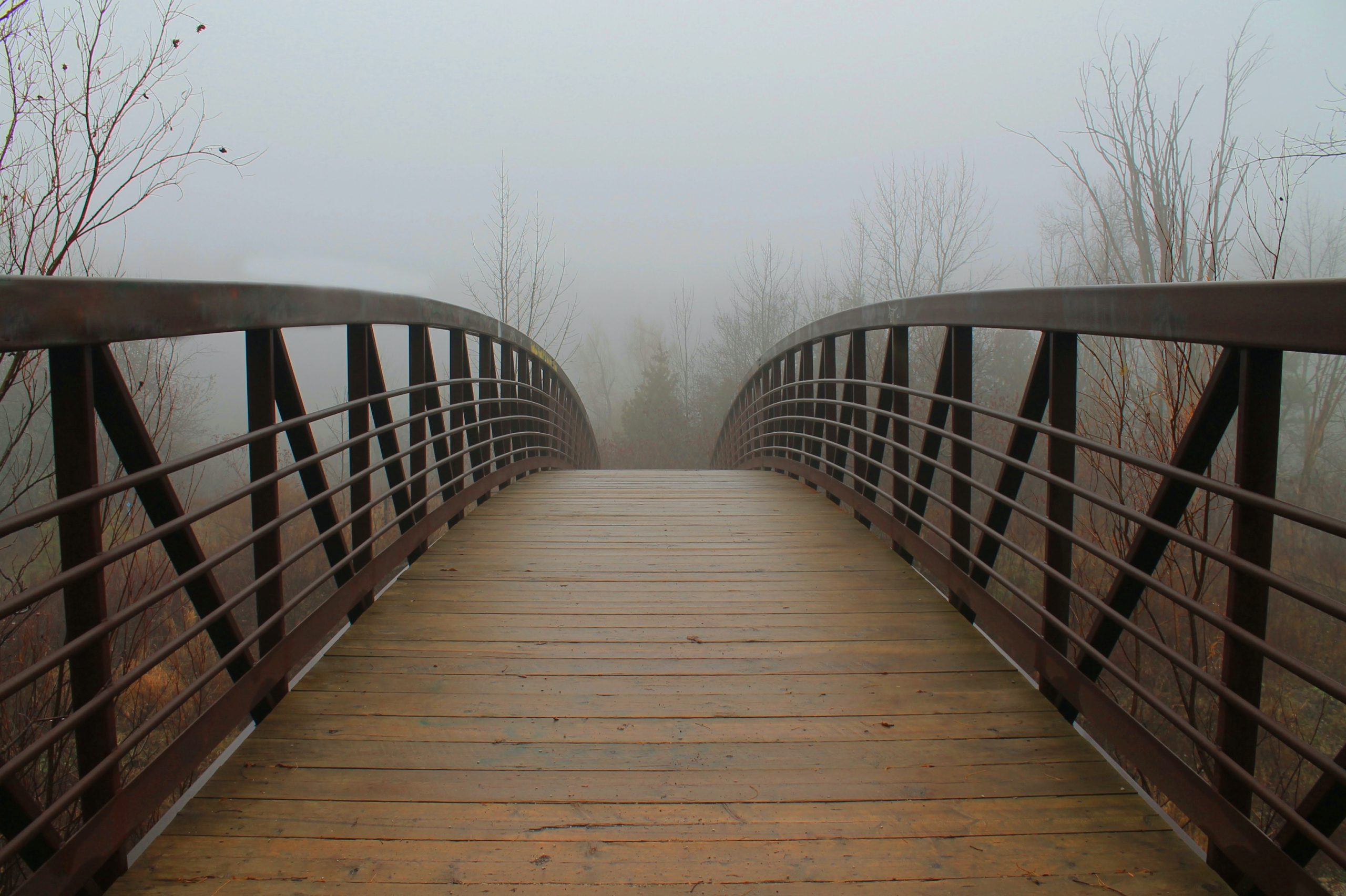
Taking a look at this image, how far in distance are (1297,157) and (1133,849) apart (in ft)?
23.3

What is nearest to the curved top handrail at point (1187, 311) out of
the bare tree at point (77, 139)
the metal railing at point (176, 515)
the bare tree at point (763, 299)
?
the metal railing at point (176, 515)

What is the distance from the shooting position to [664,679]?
270 cm

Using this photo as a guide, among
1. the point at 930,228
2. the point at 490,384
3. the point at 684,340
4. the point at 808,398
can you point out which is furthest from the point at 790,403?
the point at 684,340

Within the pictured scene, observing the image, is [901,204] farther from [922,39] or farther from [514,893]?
[514,893]

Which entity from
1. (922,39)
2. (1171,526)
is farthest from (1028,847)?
(922,39)

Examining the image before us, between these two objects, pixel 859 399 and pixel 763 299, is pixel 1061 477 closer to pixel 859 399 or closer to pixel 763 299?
pixel 859 399

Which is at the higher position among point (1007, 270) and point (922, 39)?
point (922, 39)

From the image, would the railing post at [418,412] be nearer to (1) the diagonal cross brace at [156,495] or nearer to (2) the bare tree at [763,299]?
(1) the diagonal cross brace at [156,495]

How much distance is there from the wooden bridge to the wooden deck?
1 centimetres

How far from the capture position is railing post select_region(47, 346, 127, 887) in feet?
5.35

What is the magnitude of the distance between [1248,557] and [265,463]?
2573 mm

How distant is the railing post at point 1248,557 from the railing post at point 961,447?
1.46m

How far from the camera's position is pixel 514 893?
1.66 metres

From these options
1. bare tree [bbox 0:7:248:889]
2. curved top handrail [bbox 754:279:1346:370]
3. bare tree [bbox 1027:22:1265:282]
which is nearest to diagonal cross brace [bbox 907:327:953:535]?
curved top handrail [bbox 754:279:1346:370]
